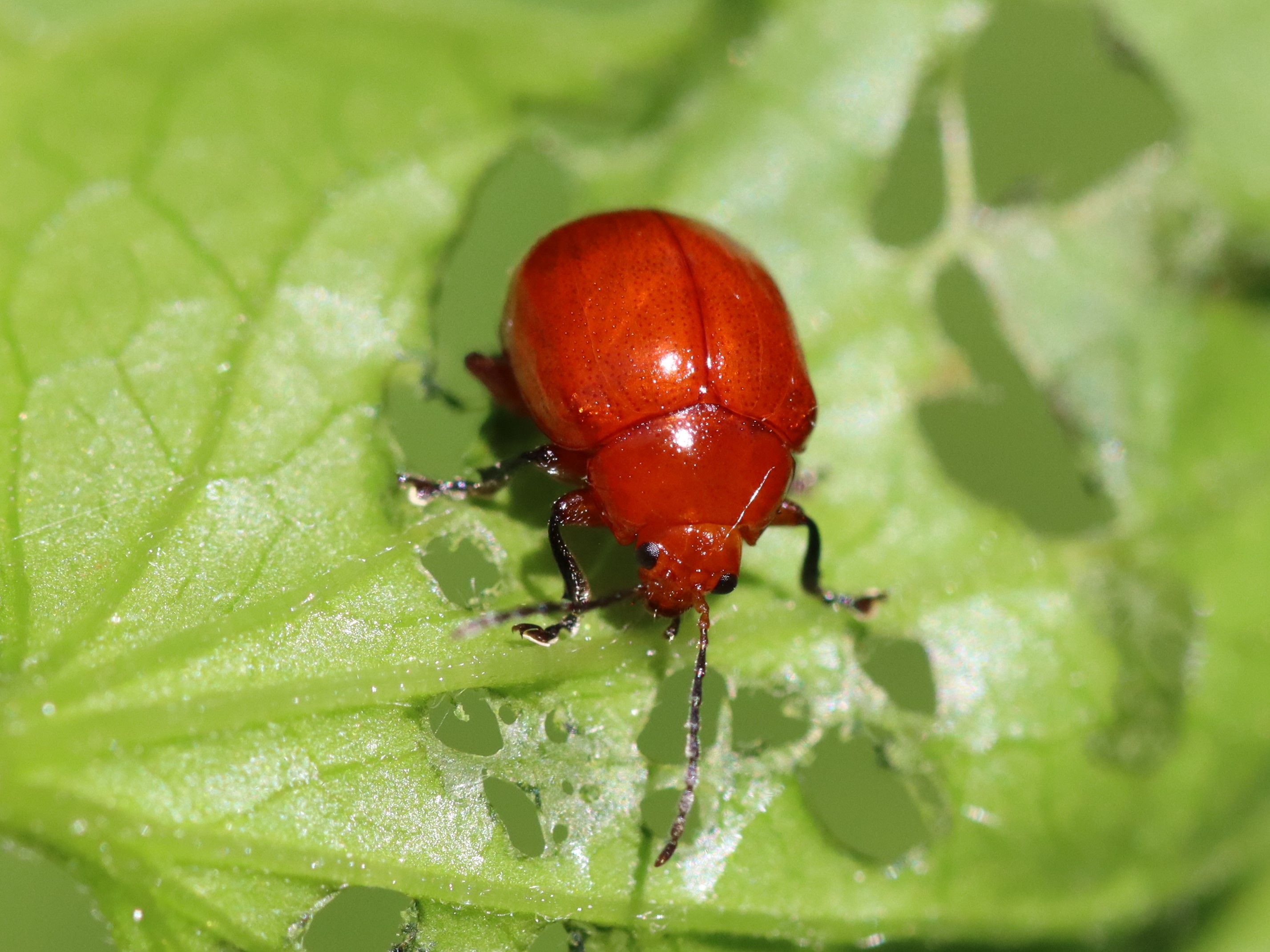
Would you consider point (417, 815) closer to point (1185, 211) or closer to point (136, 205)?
point (136, 205)

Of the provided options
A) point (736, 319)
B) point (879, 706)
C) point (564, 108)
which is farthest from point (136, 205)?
point (879, 706)

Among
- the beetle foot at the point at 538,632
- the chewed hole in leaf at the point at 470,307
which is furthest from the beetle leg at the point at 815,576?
the chewed hole in leaf at the point at 470,307

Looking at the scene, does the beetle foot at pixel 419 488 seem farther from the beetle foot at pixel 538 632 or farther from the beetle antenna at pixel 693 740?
the beetle antenna at pixel 693 740

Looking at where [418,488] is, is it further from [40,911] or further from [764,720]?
[40,911]

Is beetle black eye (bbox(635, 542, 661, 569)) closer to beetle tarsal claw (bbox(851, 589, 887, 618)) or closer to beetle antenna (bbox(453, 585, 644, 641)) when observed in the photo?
beetle antenna (bbox(453, 585, 644, 641))

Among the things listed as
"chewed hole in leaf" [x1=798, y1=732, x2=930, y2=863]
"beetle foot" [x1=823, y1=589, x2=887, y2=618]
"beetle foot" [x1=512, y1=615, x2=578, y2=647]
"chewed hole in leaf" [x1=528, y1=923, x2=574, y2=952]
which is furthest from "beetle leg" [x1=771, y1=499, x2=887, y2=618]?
"chewed hole in leaf" [x1=528, y1=923, x2=574, y2=952]
